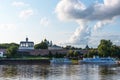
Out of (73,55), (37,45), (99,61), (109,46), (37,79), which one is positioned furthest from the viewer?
(37,45)

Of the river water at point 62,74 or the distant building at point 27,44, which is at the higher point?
the distant building at point 27,44

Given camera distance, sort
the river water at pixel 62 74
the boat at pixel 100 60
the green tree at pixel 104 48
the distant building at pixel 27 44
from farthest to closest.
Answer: the distant building at pixel 27 44
the green tree at pixel 104 48
the boat at pixel 100 60
the river water at pixel 62 74

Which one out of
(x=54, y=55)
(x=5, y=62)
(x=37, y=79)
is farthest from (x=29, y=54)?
(x=37, y=79)

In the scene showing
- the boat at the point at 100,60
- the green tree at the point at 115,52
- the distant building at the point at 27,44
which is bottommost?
the boat at the point at 100,60

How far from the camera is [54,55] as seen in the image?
140000 mm

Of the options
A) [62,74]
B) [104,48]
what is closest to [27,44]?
[104,48]

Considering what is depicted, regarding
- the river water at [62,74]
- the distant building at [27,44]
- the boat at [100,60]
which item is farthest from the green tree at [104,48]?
the river water at [62,74]

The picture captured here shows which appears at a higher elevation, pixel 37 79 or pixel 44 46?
pixel 44 46

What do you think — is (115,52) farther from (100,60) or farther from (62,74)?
(62,74)

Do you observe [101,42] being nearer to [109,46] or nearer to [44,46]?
[109,46]

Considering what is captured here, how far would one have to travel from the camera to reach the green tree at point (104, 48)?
124 metres

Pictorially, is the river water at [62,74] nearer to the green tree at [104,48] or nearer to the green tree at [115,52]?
the green tree at [104,48]

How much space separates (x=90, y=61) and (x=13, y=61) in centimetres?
2351

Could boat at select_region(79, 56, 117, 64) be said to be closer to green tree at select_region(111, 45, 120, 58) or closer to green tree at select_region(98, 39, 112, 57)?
green tree at select_region(98, 39, 112, 57)
